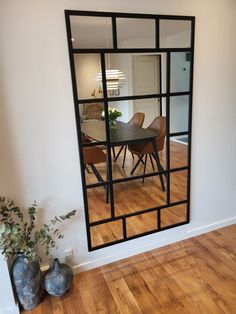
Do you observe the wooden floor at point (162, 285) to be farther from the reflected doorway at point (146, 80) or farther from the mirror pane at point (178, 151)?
the reflected doorway at point (146, 80)

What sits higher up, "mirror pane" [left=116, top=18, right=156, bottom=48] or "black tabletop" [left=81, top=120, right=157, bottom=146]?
"mirror pane" [left=116, top=18, right=156, bottom=48]

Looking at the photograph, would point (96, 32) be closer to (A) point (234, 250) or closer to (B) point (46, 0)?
(B) point (46, 0)

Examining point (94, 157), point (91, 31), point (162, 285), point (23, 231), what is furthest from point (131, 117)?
point (162, 285)

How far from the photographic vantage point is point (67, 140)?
182cm

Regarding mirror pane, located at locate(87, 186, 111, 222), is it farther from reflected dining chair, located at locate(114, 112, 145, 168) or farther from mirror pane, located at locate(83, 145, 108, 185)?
reflected dining chair, located at locate(114, 112, 145, 168)

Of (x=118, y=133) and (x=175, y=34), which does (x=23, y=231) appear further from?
(x=175, y=34)

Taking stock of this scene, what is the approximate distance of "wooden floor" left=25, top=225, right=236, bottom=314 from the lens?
1752 mm

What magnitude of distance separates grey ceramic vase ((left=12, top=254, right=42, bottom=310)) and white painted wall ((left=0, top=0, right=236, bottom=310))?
0.31 m

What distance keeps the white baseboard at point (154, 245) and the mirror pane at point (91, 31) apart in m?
1.74

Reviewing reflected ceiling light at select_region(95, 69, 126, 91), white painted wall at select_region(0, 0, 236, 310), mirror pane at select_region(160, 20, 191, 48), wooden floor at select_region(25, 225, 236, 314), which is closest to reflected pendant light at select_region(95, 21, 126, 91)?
reflected ceiling light at select_region(95, 69, 126, 91)

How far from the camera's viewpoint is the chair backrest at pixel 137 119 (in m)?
2.00

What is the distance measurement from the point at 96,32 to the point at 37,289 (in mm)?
1876

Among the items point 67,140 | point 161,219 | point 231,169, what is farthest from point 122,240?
point 231,169

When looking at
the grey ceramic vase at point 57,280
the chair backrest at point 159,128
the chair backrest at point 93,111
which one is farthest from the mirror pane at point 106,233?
the chair backrest at point 93,111
